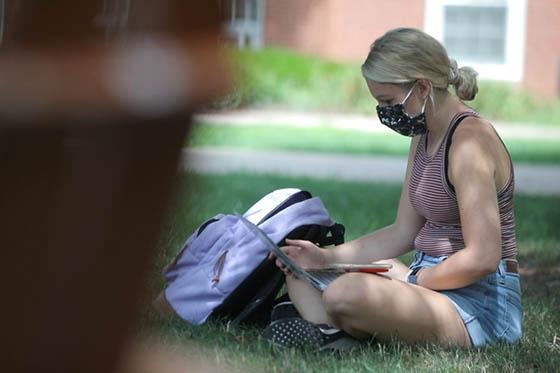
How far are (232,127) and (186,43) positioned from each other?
11.5 meters

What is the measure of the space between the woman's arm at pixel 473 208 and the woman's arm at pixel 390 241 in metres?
0.35

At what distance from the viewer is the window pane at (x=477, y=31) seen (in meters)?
17.3

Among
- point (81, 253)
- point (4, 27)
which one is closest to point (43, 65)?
point (4, 27)

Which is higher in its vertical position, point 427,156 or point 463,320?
point 427,156

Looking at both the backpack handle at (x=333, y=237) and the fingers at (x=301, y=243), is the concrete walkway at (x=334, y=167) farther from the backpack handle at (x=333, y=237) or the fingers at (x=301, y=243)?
the fingers at (x=301, y=243)

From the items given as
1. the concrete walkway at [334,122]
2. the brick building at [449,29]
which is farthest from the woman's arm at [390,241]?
the brick building at [449,29]

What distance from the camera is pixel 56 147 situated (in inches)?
34.0

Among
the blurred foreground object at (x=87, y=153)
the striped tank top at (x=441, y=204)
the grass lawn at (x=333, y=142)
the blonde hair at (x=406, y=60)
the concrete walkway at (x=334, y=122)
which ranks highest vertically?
the blurred foreground object at (x=87, y=153)

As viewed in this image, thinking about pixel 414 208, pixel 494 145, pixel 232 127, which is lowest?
pixel 232 127

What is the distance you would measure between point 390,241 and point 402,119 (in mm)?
509

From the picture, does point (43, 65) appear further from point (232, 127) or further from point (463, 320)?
point (232, 127)

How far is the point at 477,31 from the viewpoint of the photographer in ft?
56.9

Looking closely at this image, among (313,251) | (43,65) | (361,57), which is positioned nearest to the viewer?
(43,65)

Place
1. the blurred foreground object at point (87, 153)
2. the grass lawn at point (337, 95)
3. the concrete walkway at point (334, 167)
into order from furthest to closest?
the grass lawn at point (337, 95), the concrete walkway at point (334, 167), the blurred foreground object at point (87, 153)
